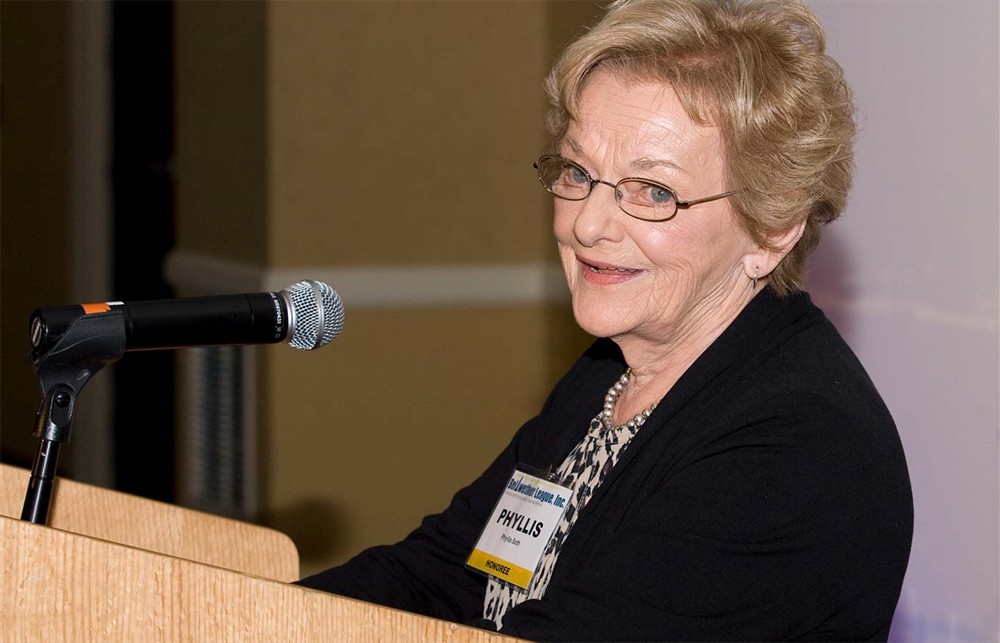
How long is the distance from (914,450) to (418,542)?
0.90 meters

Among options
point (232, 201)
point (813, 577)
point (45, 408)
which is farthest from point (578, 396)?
point (232, 201)

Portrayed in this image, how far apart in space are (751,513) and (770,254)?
46 cm

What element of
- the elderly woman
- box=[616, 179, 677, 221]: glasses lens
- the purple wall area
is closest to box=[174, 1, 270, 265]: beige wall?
the purple wall area

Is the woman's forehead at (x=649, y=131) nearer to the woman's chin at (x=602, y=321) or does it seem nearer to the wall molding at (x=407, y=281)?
the woman's chin at (x=602, y=321)

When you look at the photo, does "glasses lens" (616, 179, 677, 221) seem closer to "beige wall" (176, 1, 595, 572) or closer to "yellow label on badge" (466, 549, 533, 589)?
"yellow label on badge" (466, 549, 533, 589)

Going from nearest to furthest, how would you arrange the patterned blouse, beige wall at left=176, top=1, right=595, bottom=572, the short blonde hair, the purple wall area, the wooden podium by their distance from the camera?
the wooden podium → the short blonde hair → the patterned blouse → the purple wall area → beige wall at left=176, top=1, right=595, bottom=572

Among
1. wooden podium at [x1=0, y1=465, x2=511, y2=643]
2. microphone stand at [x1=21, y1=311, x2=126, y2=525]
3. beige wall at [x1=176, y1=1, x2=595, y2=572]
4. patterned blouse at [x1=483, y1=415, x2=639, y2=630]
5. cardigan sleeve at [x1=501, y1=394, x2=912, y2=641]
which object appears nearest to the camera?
wooden podium at [x1=0, y1=465, x2=511, y2=643]

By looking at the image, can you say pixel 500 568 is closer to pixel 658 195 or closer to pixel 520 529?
pixel 520 529

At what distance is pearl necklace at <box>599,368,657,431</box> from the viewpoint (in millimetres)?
1762

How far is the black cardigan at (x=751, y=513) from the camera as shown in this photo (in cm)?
136

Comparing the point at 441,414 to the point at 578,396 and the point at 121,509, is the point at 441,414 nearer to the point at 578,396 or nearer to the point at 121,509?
the point at 578,396

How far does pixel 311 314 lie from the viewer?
1.42 meters

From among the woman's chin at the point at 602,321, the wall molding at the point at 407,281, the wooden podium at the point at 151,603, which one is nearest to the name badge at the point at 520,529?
the woman's chin at the point at 602,321

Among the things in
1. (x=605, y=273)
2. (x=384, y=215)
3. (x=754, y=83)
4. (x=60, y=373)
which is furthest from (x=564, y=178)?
(x=384, y=215)
